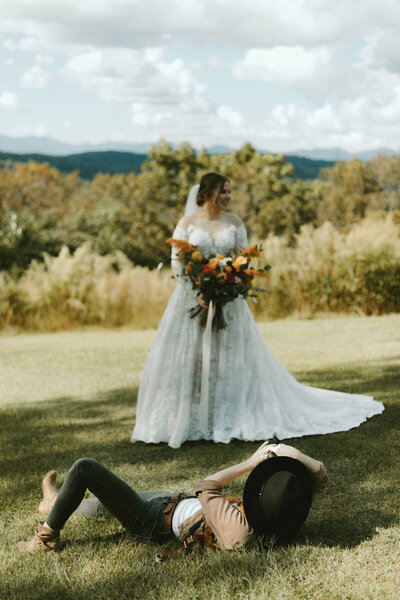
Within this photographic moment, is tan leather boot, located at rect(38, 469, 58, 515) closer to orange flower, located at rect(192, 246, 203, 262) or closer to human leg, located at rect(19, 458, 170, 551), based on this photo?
human leg, located at rect(19, 458, 170, 551)

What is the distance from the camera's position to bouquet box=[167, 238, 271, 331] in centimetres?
579

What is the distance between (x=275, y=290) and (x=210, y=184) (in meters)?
8.25

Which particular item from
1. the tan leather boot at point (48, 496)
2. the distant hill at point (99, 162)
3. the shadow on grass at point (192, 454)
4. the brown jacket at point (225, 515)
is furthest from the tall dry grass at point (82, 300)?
the distant hill at point (99, 162)

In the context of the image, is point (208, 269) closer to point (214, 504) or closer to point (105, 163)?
point (214, 504)

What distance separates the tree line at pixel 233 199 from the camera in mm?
32491

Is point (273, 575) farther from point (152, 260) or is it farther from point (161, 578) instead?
point (152, 260)

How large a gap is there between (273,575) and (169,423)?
2816 mm

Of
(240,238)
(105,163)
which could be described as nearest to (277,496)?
(240,238)

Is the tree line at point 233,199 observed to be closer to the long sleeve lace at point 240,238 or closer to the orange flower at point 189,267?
the long sleeve lace at point 240,238

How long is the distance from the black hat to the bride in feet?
8.06

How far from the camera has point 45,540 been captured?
11.4ft

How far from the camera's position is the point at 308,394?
637 cm

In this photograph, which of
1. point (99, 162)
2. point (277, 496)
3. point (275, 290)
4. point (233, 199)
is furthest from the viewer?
point (99, 162)

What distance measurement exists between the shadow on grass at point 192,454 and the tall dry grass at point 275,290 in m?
6.35
